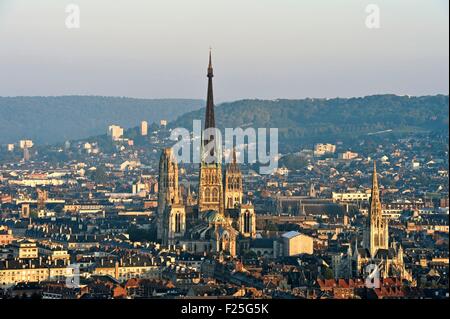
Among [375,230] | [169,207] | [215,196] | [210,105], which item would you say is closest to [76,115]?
[210,105]

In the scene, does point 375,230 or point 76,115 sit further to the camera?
point 76,115

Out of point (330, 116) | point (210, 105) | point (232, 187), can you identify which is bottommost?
point (232, 187)

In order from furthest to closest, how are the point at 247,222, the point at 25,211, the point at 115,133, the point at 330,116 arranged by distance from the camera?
the point at 330,116
the point at 115,133
the point at 25,211
the point at 247,222

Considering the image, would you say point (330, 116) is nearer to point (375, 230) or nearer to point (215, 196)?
point (215, 196)

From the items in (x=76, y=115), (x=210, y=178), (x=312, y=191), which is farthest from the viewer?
(x=76, y=115)

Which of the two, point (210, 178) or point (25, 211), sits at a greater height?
point (210, 178)
